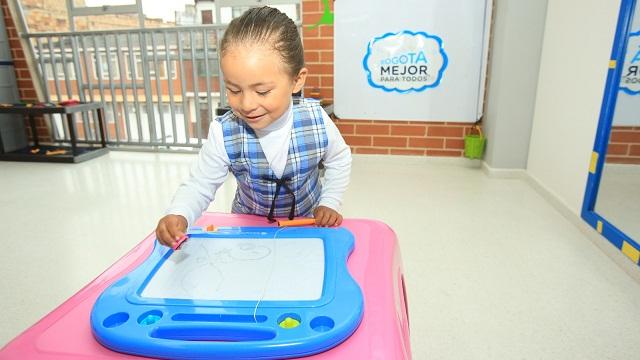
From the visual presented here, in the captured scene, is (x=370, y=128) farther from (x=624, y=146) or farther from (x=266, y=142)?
(x=266, y=142)

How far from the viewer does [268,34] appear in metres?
0.75

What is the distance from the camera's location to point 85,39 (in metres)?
3.58

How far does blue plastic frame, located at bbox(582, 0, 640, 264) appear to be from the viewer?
1582mm

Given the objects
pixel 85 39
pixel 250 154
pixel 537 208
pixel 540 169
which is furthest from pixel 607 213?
pixel 85 39

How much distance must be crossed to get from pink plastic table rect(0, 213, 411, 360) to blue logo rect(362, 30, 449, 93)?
8.01ft

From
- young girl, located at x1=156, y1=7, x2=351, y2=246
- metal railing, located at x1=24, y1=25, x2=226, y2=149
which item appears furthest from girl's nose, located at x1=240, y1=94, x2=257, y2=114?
metal railing, located at x1=24, y1=25, x2=226, y2=149

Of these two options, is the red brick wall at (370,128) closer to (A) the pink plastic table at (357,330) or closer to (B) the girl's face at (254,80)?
(B) the girl's face at (254,80)

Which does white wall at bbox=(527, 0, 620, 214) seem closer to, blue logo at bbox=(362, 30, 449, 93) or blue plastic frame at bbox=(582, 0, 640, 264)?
blue plastic frame at bbox=(582, 0, 640, 264)

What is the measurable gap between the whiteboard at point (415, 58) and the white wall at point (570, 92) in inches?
18.6

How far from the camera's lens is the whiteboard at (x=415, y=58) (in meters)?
2.84

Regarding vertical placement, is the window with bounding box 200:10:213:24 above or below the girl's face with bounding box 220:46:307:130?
above

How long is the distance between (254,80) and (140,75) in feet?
11.1

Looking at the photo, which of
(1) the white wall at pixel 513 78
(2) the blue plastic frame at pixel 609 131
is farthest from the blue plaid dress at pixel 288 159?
(1) the white wall at pixel 513 78

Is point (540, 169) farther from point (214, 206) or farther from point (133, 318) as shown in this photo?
point (133, 318)
